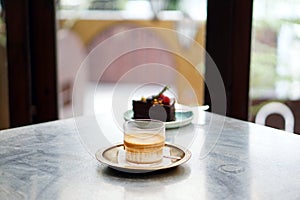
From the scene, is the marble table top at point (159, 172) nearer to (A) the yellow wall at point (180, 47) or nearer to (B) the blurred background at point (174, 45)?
(B) the blurred background at point (174, 45)

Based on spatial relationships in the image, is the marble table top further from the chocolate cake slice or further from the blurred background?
the blurred background

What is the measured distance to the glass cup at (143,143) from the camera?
→ 127 centimetres

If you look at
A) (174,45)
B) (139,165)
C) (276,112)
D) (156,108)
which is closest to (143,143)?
(139,165)

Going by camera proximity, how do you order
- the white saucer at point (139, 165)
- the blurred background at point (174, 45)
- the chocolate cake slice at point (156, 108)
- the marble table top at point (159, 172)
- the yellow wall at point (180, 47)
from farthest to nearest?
the yellow wall at point (180, 47) → the blurred background at point (174, 45) → the chocolate cake slice at point (156, 108) → the white saucer at point (139, 165) → the marble table top at point (159, 172)

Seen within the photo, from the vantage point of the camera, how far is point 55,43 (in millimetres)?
2785

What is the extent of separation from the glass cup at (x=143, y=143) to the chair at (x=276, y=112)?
57.5 inches

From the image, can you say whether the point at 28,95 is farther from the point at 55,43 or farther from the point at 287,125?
the point at 287,125

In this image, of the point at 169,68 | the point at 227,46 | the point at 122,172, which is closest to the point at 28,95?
the point at 169,68

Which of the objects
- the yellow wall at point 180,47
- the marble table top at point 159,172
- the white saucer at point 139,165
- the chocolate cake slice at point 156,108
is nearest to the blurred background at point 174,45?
the yellow wall at point 180,47

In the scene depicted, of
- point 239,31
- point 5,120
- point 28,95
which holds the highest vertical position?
point 239,31

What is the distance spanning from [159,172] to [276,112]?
5.18ft

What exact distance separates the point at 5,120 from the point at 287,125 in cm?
180

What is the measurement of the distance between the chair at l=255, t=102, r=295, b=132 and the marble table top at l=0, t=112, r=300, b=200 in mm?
882

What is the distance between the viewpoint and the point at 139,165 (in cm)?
125
